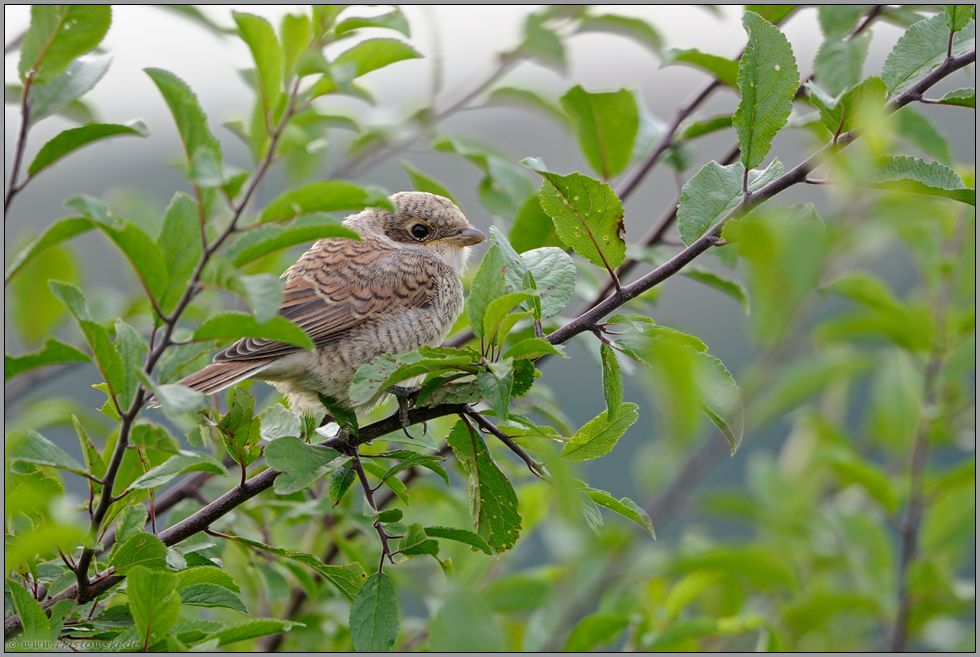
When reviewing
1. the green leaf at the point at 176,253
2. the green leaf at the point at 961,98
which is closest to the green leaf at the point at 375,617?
the green leaf at the point at 176,253

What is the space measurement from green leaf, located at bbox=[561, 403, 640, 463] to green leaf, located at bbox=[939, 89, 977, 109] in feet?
3.18

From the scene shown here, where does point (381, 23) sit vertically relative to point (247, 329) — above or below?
above

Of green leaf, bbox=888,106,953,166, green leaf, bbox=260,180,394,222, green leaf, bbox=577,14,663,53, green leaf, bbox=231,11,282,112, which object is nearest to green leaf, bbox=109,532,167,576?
green leaf, bbox=260,180,394,222

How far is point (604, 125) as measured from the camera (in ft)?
8.75

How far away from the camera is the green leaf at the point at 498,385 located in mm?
1409

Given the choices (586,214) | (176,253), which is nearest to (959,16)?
(586,214)

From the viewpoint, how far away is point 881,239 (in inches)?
32.6

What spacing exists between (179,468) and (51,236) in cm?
67

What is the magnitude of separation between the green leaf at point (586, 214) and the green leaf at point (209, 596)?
104cm

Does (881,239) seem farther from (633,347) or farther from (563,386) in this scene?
(563,386)

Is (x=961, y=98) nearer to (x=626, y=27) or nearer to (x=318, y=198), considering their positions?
(x=318, y=198)

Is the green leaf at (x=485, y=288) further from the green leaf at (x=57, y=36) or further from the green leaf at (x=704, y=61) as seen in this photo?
the green leaf at (x=704, y=61)

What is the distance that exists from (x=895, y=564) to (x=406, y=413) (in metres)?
2.34

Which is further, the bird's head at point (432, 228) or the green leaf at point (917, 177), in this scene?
the bird's head at point (432, 228)
